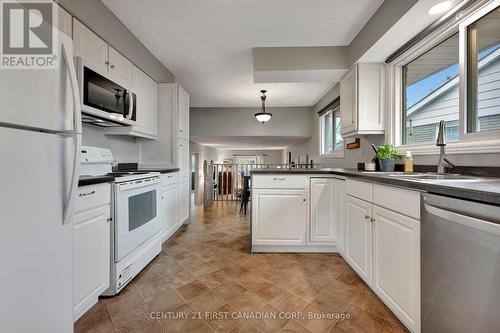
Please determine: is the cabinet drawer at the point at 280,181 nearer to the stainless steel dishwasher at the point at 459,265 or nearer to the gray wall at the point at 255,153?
the stainless steel dishwasher at the point at 459,265

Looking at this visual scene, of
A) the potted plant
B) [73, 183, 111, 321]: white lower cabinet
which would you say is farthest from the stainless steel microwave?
the potted plant

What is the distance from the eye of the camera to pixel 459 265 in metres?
0.89

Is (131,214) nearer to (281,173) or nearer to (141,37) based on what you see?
(281,173)

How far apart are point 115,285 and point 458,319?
2060mm

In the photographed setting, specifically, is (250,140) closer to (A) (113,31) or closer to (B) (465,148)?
(A) (113,31)

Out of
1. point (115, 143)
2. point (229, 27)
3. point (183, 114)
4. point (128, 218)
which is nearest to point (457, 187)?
point (128, 218)

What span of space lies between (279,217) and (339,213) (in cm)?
64

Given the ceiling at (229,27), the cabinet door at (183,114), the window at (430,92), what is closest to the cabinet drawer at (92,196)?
the ceiling at (229,27)

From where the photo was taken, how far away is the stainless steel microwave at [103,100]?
1.72 metres

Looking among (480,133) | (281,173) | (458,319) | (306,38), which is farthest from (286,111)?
(458,319)

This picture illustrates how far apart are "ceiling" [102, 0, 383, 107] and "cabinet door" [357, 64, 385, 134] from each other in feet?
1.54

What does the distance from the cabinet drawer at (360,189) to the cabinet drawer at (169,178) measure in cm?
211

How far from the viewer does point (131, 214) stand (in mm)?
1892

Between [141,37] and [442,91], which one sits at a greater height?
[141,37]
